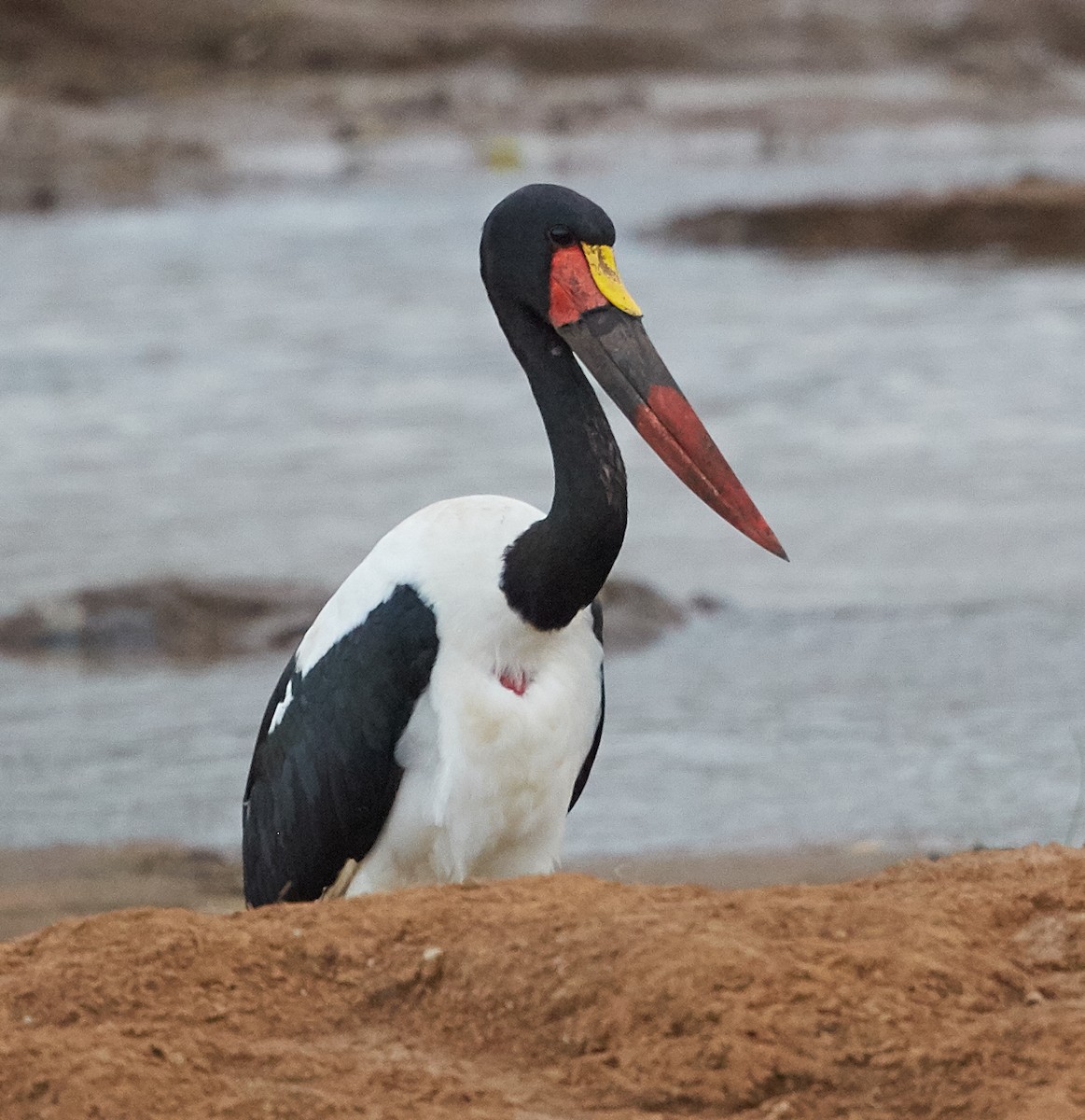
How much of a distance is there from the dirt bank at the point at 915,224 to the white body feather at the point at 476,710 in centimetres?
1522

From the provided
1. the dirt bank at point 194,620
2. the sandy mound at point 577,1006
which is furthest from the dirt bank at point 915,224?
the sandy mound at point 577,1006

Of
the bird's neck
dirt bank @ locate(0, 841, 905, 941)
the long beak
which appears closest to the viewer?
the bird's neck

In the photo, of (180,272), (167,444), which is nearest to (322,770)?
(167,444)

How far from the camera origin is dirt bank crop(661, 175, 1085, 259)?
62.4ft

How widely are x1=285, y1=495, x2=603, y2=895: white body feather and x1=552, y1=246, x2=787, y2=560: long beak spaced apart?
0.26m

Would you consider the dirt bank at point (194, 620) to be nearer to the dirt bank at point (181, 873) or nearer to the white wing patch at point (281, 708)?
the dirt bank at point (181, 873)

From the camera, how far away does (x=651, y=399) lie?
3.91 meters

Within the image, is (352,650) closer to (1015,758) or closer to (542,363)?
(542,363)

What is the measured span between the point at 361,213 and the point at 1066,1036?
769 inches

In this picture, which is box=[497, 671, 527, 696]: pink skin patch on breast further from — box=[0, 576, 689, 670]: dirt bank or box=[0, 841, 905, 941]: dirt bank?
box=[0, 576, 689, 670]: dirt bank

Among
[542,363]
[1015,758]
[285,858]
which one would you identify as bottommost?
[1015,758]

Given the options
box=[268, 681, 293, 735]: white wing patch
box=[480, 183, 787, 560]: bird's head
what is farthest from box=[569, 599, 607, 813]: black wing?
box=[268, 681, 293, 735]: white wing patch

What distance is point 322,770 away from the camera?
3.92 meters

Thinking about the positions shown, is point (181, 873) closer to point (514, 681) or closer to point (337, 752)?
point (337, 752)
